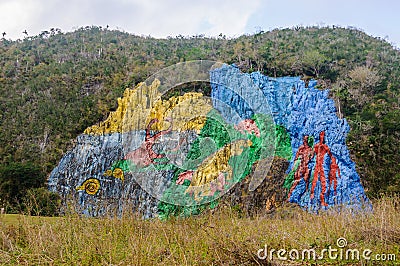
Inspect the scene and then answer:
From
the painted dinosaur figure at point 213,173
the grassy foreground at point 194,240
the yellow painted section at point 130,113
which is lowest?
the grassy foreground at point 194,240

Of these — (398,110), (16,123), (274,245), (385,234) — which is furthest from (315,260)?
(16,123)

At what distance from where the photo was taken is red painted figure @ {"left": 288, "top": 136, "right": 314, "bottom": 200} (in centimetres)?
1214

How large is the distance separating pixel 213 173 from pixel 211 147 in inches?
67.5

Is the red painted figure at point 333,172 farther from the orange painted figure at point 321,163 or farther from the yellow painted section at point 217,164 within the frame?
the yellow painted section at point 217,164

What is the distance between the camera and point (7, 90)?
21078 millimetres

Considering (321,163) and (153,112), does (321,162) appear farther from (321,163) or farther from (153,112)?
(153,112)

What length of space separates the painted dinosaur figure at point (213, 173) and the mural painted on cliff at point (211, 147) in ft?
0.11

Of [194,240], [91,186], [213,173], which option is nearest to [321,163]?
[213,173]

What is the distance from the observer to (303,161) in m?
12.5

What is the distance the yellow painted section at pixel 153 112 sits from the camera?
14.3m

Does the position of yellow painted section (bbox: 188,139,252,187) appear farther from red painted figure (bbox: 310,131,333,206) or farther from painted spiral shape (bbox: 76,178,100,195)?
painted spiral shape (bbox: 76,178,100,195)

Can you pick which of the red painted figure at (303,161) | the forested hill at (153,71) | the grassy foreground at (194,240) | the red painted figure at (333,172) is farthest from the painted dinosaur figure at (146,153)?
the grassy foreground at (194,240)

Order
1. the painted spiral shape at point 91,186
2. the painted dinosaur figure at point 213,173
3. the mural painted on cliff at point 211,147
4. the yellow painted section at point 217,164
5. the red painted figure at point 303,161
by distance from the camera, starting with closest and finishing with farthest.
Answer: the painted dinosaur figure at point 213,173, the yellow painted section at point 217,164, the mural painted on cliff at point 211,147, the red painted figure at point 303,161, the painted spiral shape at point 91,186

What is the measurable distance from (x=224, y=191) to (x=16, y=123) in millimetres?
11707
